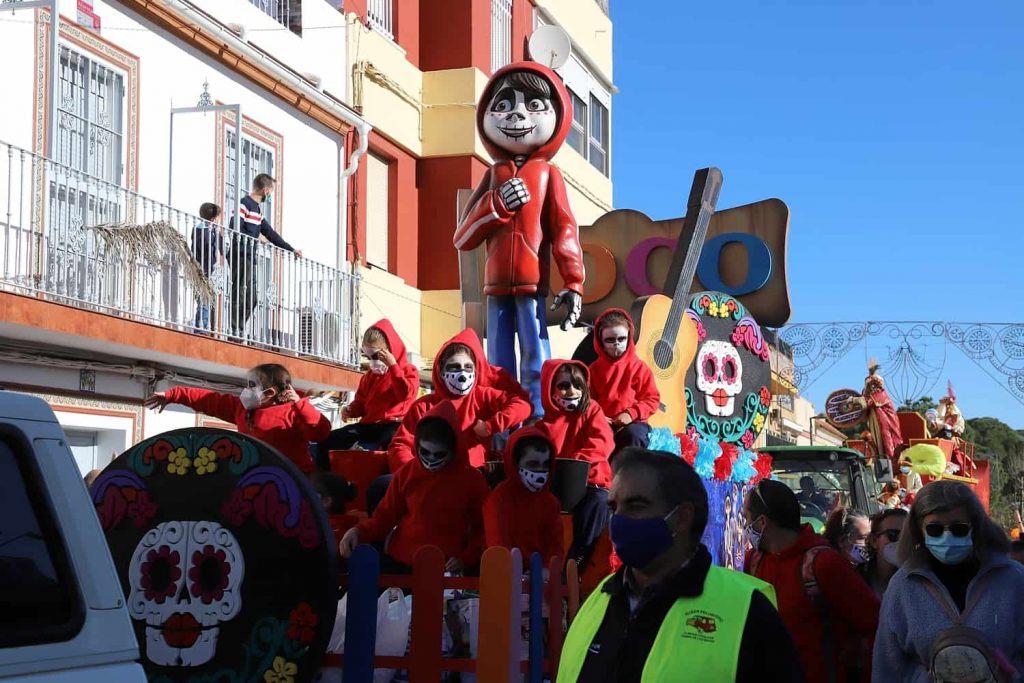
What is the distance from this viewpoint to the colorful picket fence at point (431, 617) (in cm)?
603

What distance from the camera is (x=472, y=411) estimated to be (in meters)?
8.48

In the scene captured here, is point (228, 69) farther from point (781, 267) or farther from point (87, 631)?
point (87, 631)

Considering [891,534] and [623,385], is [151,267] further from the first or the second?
[891,534]

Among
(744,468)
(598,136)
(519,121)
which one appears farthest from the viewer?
(598,136)

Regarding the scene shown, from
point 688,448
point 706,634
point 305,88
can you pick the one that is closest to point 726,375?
point 688,448

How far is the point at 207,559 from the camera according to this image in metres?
5.86

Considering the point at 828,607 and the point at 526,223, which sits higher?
the point at 526,223

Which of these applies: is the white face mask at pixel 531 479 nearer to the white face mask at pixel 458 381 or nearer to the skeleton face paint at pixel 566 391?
the skeleton face paint at pixel 566 391

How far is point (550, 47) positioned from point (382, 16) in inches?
367

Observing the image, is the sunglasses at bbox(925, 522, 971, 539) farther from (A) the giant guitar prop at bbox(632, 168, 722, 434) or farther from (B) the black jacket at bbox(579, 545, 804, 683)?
(A) the giant guitar prop at bbox(632, 168, 722, 434)

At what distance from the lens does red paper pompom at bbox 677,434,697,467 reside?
30.8 feet

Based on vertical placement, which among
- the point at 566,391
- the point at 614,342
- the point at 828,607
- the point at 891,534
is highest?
the point at 614,342

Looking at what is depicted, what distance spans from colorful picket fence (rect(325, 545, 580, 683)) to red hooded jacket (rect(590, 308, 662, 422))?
11.1ft

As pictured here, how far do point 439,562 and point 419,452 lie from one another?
1241mm
